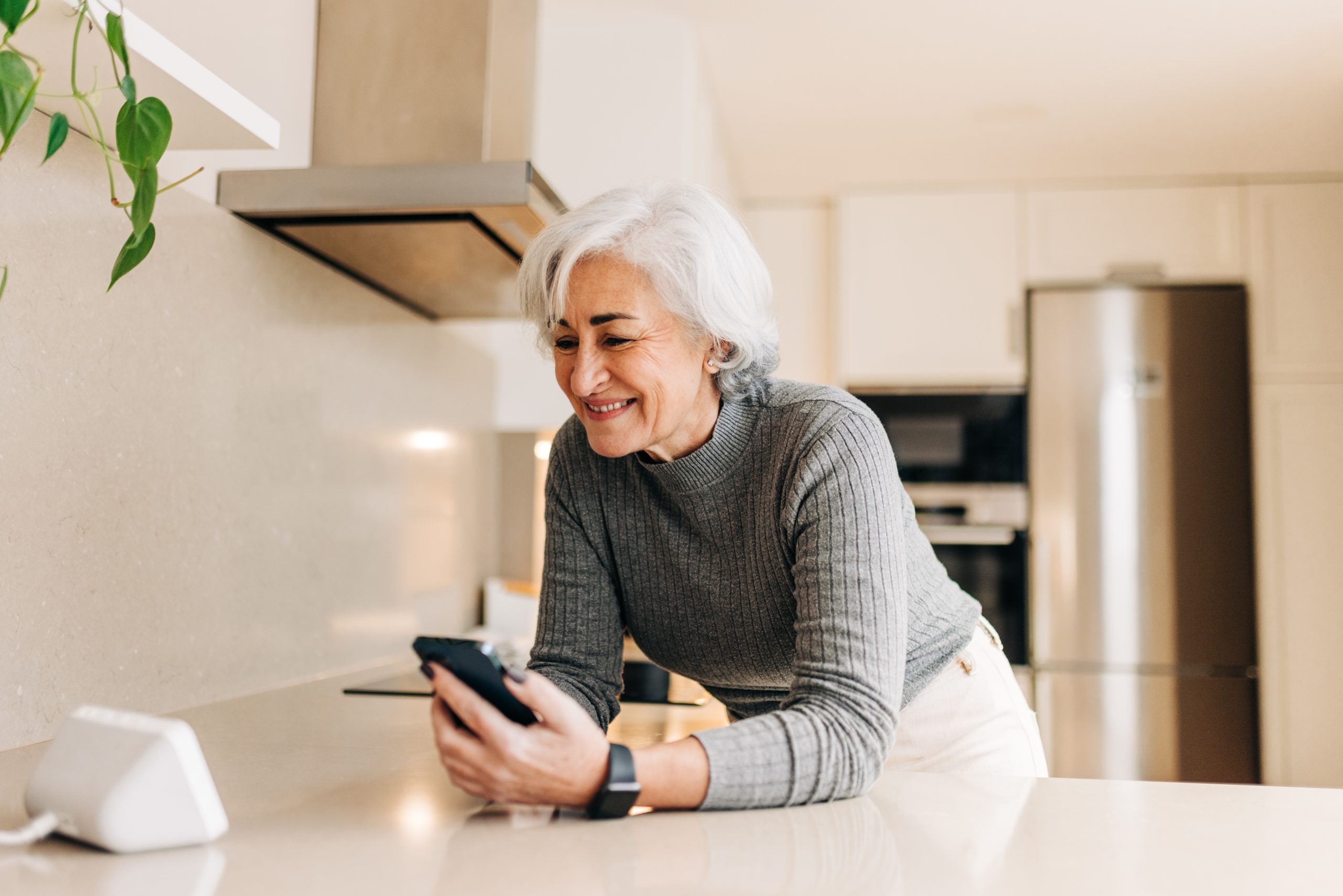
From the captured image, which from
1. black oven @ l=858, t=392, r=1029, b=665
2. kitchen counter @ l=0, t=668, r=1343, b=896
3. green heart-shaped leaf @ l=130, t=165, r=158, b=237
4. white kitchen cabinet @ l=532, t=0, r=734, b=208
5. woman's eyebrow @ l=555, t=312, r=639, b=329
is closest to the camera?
kitchen counter @ l=0, t=668, r=1343, b=896

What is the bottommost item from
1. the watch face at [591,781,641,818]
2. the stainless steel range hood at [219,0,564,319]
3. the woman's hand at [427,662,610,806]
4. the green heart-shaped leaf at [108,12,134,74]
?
the watch face at [591,781,641,818]

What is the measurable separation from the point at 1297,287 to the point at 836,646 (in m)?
2.87

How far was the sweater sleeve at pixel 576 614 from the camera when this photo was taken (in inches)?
36.7

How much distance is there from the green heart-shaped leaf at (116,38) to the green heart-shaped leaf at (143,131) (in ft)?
0.09

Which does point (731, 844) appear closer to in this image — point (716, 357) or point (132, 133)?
point (716, 357)

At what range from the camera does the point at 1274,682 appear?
2.84 metres

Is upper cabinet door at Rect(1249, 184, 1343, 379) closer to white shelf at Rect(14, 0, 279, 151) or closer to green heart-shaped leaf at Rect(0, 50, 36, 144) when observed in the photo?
white shelf at Rect(14, 0, 279, 151)

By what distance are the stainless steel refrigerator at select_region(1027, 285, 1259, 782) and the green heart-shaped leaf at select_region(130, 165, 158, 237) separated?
265 centimetres

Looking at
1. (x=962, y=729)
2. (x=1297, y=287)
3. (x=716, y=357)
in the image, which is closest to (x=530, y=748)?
(x=716, y=357)

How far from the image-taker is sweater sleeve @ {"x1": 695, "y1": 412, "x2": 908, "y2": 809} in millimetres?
696

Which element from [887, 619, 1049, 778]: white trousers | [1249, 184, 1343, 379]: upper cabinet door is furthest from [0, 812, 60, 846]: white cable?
[1249, 184, 1343, 379]: upper cabinet door

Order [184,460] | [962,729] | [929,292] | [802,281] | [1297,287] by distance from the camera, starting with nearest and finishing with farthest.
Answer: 1. [962,729]
2. [184,460]
3. [1297,287]
4. [929,292]
5. [802,281]

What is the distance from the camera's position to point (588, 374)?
89 cm

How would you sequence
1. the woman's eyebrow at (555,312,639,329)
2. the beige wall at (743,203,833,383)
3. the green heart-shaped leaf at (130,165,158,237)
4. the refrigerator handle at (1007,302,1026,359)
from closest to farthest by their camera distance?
the green heart-shaped leaf at (130,165,158,237)
the woman's eyebrow at (555,312,639,329)
the refrigerator handle at (1007,302,1026,359)
the beige wall at (743,203,833,383)
